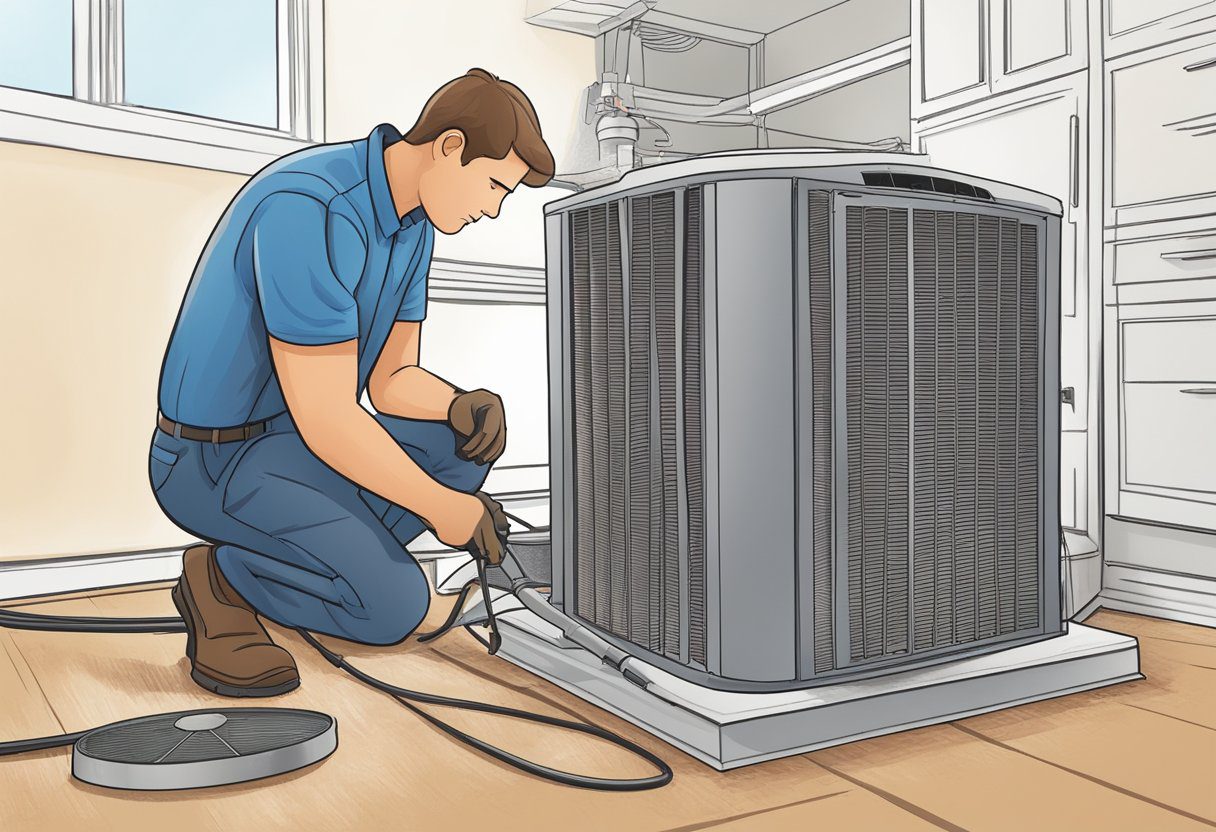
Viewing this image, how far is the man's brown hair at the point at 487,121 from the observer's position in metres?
1.15

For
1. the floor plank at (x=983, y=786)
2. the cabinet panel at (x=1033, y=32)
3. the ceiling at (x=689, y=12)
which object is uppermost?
the ceiling at (x=689, y=12)

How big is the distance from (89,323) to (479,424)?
0.86 m

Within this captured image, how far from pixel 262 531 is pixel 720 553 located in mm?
584

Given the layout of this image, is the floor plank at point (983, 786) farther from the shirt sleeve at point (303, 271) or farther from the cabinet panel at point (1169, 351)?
the cabinet panel at point (1169, 351)

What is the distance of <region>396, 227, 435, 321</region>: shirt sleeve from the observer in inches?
53.4

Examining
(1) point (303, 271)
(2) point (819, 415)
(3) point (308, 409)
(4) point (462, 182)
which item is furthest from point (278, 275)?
(2) point (819, 415)

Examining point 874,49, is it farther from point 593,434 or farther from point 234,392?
point 234,392

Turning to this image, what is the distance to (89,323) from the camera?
169 cm

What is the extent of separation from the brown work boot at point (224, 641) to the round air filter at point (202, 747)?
0.14 m

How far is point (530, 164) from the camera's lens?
1.18m

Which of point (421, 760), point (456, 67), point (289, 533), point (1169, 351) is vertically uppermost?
point (456, 67)

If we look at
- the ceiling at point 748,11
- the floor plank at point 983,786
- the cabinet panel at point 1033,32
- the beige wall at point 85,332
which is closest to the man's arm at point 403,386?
the beige wall at point 85,332

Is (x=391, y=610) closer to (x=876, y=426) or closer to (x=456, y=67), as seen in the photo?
(x=876, y=426)

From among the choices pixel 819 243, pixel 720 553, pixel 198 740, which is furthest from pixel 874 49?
pixel 198 740
